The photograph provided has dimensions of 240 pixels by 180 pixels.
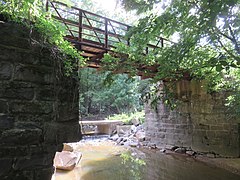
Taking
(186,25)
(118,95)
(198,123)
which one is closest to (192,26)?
(186,25)

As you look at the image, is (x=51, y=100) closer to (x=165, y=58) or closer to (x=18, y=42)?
(x=18, y=42)

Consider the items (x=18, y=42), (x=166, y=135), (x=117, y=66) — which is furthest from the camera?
(x=166, y=135)

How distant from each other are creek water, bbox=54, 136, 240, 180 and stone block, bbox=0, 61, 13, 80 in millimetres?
3199

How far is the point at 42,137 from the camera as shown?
1.73 metres

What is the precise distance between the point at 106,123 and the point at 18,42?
10603 millimetres

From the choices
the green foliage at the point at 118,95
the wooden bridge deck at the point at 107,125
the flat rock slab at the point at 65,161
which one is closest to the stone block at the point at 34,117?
the flat rock slab at the point at 65,161

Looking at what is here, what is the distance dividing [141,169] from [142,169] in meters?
0.03

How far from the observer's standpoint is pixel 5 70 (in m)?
1.59

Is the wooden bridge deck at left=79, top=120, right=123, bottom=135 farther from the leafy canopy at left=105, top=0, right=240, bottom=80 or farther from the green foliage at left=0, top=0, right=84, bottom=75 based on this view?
the green foliage at left=0, top=0, right=84, bottom=75

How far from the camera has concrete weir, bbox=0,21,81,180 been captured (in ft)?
5.19

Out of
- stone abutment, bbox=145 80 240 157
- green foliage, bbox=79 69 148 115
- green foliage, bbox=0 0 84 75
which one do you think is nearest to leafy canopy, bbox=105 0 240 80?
green foliage, bbox=0 0 84 75

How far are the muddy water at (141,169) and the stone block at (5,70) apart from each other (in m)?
3.17

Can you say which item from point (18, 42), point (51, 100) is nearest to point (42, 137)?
point (51, 100)

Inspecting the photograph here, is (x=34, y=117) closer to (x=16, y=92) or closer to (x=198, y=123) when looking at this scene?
(x=16, y=92)
